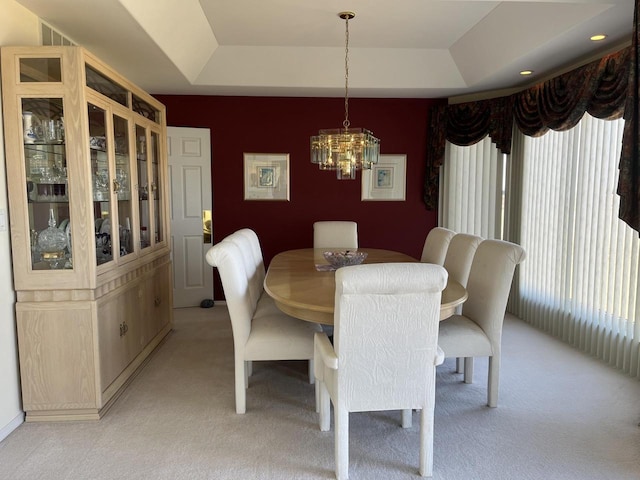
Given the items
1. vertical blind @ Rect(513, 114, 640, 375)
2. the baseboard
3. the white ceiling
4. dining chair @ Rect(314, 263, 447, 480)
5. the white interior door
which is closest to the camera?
dining chair @ Rect(314, 263, 447, 480)

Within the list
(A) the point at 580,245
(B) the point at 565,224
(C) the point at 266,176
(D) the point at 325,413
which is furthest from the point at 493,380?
(C) the point at 266,176

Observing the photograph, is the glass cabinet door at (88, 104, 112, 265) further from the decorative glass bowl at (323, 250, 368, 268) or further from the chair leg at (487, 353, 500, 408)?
the chair leg at (487, 353, 500, 408)

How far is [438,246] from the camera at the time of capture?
347 centimetres

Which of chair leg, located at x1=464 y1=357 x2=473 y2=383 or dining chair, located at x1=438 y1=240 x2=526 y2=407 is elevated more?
dining chair, located at x1=438 y1=240 x2=526 y2=407

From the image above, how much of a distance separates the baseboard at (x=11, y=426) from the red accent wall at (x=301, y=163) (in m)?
2.78

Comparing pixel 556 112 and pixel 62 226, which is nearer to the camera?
pixel 62 226

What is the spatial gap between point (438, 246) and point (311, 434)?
6.05ft

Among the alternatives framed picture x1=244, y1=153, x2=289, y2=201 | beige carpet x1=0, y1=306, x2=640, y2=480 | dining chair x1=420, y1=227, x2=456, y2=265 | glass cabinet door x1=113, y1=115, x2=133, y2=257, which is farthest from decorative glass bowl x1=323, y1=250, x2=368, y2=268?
framed picture x1=244, y1=153, x2=289, y2=201

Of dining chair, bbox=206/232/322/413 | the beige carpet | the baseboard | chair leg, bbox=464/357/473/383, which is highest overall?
dining chair, bbox=206/232/322/413

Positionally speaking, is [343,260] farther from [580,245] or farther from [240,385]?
[580,245]

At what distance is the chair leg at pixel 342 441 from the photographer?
6.13 ft

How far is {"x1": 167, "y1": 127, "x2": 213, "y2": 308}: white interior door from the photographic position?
484cm

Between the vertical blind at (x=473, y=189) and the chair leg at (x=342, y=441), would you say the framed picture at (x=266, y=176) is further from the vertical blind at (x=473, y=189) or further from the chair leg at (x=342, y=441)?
the chair leg at (x=342, y=441)

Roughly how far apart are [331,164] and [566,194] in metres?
2.21
